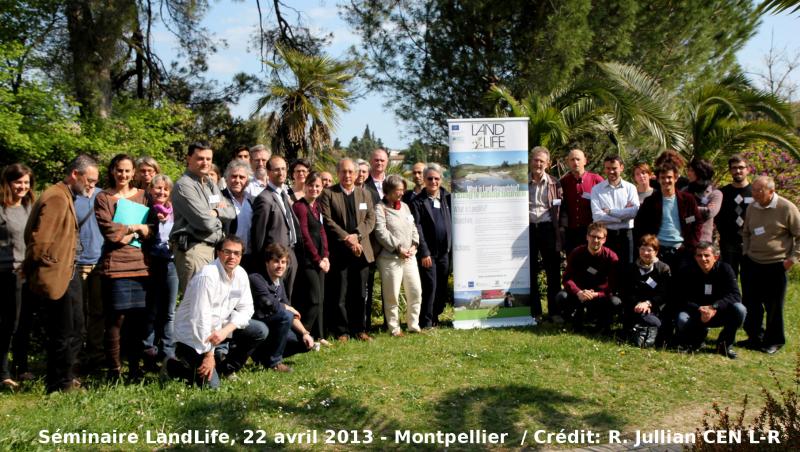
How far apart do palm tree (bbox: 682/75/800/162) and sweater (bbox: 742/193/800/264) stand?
3766mm

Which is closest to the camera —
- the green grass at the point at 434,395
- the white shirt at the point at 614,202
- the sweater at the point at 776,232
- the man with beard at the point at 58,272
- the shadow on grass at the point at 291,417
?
the shadow on grass at the point at 291,417

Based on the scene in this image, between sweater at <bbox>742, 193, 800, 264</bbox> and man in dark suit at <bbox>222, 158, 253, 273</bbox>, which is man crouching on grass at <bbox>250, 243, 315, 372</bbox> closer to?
man in dark suit at <bbox>222, 158, 253, 273</bbox>

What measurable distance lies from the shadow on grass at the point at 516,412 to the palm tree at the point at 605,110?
5.80 metres

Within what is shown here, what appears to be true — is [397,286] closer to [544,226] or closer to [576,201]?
[544,226]

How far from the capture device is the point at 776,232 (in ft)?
24.0

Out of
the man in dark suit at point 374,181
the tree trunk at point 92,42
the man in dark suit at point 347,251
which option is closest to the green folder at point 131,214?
the man in dark suit at point 347,251

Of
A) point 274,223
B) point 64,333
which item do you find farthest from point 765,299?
point 64,333

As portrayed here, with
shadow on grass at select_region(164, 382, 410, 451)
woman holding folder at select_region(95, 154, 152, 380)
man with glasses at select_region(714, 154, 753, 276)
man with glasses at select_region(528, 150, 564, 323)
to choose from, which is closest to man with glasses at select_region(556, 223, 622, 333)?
man with glasses at select_region(528, 150, 564, 323)

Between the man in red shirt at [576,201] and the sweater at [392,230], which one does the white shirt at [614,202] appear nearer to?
the man in red shirt at [576,201]

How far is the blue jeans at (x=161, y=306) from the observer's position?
20.5 ft

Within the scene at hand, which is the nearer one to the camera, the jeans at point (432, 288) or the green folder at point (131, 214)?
the green folder at point (131, 214)

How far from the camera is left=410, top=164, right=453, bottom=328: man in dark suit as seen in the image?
8.17 meters

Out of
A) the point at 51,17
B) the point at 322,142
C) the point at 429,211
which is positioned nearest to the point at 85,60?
the point at 51,17

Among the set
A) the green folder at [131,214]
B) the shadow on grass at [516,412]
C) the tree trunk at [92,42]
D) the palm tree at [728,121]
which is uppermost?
the tree trunk at [92,42]
